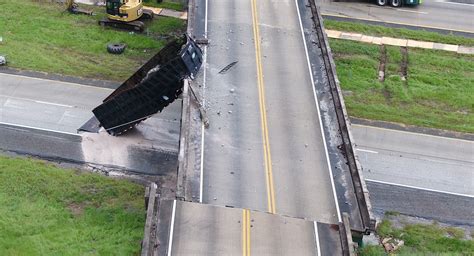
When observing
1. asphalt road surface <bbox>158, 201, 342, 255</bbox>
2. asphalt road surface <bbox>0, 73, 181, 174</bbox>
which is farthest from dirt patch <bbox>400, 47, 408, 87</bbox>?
asphalt road surface <bbox>158, 201, 342, 255</bbox>

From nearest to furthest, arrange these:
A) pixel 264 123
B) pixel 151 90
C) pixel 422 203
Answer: pixel 264 123, pixel 422 203, pixel 151 90

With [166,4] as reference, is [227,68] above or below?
above

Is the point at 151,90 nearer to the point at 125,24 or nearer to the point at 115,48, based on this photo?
the point at 115,48

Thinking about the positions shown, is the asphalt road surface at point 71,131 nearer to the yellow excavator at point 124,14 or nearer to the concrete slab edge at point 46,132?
the concrete slab edge at point 46,132

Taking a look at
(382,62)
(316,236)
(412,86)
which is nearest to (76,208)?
(316,236)

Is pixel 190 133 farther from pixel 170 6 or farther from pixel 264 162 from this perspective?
pixel 170 6

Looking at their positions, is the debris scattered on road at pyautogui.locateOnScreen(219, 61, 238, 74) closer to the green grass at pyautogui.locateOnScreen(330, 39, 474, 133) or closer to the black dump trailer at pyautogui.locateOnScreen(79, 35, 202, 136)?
the black dump trailer at pyautogui.locateOnScreen(79, 35, 202, 136)

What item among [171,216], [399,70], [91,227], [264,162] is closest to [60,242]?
[91,227]
